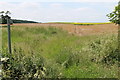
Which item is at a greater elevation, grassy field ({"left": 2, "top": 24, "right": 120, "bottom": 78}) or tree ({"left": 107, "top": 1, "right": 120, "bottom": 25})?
tree ({"left": 107, "top": 1, "right": 120, "bottom": 25})

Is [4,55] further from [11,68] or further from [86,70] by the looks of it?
[86,70]

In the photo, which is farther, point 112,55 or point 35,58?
point 112,55

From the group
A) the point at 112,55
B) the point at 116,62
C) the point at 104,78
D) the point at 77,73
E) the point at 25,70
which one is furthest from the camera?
the point at 112,55

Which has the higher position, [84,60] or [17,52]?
[17,52]

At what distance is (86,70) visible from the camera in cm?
451

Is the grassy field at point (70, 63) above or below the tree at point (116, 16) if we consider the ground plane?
below

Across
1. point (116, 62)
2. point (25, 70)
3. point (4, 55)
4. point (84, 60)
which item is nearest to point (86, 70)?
point (84, 60)

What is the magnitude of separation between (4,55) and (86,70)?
1.84 m

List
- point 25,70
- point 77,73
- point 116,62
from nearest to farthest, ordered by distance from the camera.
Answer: point 25,70
point 77,73
point 116,62

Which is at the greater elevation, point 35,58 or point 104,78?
point 35,58

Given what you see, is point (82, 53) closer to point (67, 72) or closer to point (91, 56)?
point (91, 56)

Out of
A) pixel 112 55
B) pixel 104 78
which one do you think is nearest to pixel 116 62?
pixel 112 55

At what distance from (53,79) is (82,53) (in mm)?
1983

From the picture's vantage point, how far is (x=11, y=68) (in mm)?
3830
